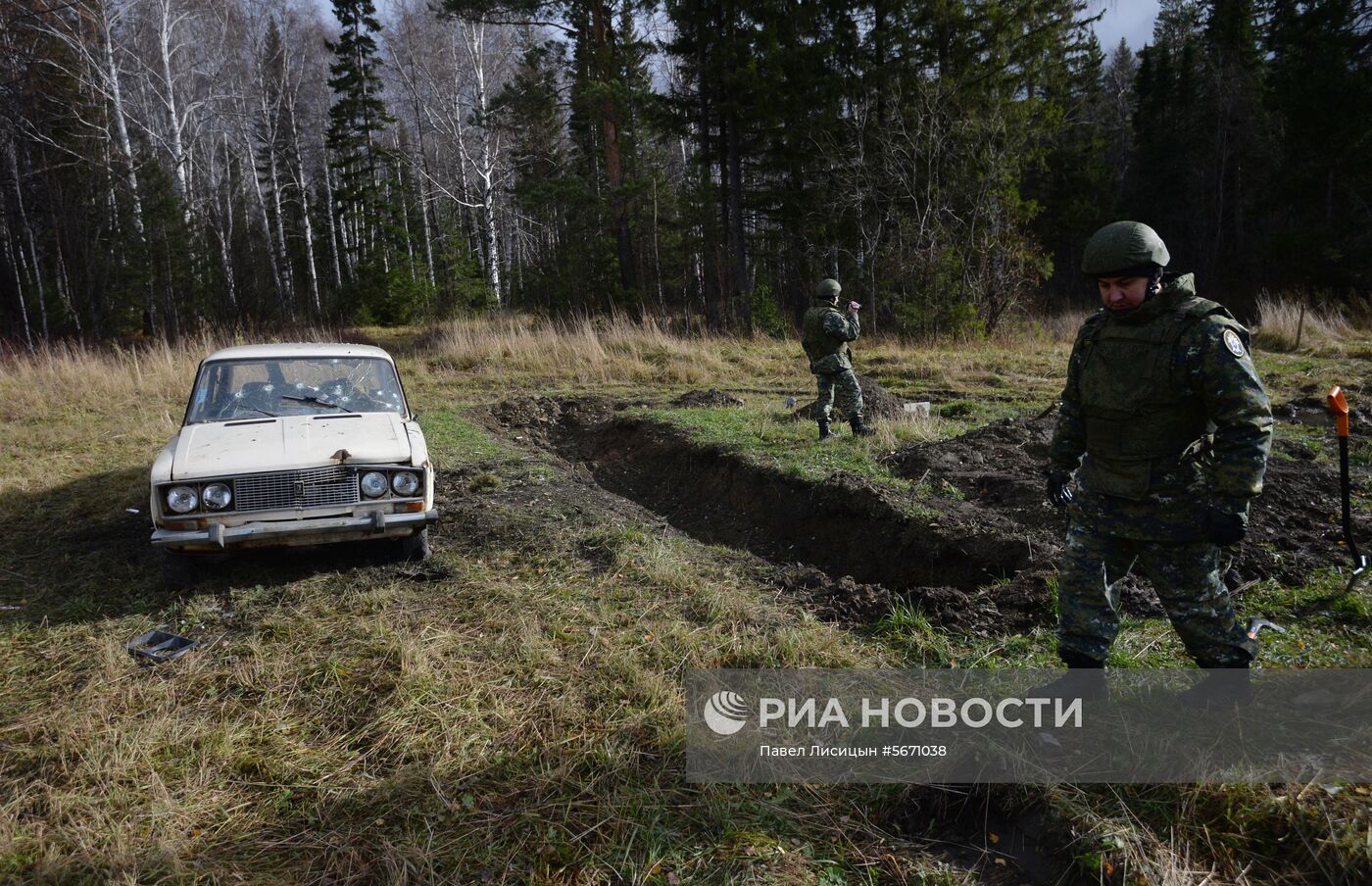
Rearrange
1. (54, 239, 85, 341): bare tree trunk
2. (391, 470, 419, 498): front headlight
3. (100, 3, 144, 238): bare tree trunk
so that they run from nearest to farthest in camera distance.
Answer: (391, 470, 419, 498): front headlight, (54, 239, 85, 341): bare tree trunk, (100, 3, 144, 238): bare tree trunk

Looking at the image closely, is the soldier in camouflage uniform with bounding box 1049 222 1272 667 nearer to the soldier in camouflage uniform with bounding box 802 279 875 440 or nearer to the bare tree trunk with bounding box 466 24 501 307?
the soldier in camouflage uniform with bounding box 802 279 875 440

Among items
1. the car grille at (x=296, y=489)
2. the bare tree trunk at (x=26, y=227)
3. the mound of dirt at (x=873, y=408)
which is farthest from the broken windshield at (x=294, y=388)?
the bare tree trunk at (x=26, y=227)

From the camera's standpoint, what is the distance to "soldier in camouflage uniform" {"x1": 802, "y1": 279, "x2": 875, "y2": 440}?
8.16 metres

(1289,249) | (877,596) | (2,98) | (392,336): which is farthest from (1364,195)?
(2,98)

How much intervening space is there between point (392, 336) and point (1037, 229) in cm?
2609

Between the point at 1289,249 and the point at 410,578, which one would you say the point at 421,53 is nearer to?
the point at 410,578

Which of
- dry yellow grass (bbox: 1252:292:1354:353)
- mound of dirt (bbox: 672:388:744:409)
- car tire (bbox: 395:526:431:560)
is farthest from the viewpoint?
dry yellow grass (bbox: 1252:292:1354:353)

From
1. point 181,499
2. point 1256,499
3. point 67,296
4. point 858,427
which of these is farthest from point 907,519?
point 67,296

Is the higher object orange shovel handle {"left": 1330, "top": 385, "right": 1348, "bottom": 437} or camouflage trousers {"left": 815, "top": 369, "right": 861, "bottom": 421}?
orange shovel handle {"left": 1330, "top": 385, "right": 1348, "bottom": 437}

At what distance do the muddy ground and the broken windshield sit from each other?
1163 mm

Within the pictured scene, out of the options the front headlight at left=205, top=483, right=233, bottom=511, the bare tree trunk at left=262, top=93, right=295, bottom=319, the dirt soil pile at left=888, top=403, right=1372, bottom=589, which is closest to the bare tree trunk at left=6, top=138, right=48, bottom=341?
the bare tree trunk at left=262, top=93, right=295, bottom=319

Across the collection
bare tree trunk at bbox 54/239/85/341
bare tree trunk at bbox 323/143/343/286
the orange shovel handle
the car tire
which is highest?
bare tree trunk at bbox 323/143/343/286

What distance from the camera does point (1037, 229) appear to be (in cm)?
3186

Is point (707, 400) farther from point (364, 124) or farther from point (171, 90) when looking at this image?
point (364, 124)
